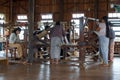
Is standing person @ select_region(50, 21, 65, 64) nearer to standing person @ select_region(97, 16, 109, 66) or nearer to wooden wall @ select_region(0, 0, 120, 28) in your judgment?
standing person @ select_region(97, 16, 109, 66)

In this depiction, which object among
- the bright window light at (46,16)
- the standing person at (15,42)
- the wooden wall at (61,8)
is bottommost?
the standing person at (15,42)

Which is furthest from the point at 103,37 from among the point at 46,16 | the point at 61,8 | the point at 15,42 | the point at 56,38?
the point at 46,16

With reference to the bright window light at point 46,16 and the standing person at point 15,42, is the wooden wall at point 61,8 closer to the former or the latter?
the bright window light at point 46,16

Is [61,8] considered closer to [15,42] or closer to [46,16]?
[46,16]

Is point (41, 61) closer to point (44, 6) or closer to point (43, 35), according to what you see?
point (43, 35)

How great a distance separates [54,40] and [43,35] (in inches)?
37.4

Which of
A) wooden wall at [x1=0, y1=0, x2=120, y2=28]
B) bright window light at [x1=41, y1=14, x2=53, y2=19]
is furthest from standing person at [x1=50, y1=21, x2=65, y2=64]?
bright window light at [x1=41, y1=14, x2=53, y2=19]

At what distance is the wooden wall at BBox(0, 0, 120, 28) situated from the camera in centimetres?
1923

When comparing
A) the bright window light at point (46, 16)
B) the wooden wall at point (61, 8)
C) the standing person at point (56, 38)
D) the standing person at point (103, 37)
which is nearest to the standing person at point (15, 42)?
the standing person at point (56, 38)

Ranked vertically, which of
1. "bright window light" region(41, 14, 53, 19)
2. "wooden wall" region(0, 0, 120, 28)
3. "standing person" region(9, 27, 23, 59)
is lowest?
"standing person" region(9, 27, 23, 59)

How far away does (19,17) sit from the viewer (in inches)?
861

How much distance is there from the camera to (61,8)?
66.3 feet

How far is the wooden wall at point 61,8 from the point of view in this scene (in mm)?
19234

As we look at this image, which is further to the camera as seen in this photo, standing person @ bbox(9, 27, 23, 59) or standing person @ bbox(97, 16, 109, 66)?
standing person @ bbox(9, 27, 23, 59)
